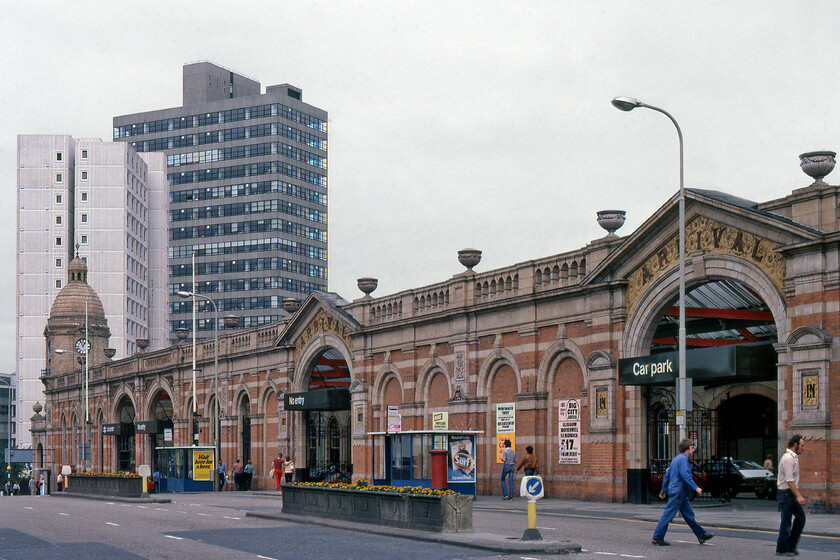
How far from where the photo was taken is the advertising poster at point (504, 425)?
39844 millimetres

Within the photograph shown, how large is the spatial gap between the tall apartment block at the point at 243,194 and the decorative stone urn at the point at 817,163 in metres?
119

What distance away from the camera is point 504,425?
4031cm

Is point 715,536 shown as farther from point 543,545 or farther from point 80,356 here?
point 80,356

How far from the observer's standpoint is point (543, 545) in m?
19.0

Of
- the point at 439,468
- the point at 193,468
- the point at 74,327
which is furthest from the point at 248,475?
the point at 74,327

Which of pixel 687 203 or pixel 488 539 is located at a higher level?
pixel 687 203

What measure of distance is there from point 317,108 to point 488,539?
136683 mm

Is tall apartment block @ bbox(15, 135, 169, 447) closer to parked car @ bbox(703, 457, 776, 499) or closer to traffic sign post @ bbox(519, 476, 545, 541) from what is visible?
parked car @ bbox(703, 457, 776, 499)

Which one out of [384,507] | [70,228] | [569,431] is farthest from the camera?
[70,228]

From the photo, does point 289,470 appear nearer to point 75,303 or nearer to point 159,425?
point 159,425

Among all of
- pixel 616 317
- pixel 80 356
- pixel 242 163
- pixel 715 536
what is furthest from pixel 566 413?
pixel 242 163

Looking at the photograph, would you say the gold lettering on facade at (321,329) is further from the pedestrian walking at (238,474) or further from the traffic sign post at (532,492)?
the traffic sign post at (532,492)

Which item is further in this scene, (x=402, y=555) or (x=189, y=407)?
(x=189, y=407)

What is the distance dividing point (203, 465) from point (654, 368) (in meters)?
29.1
